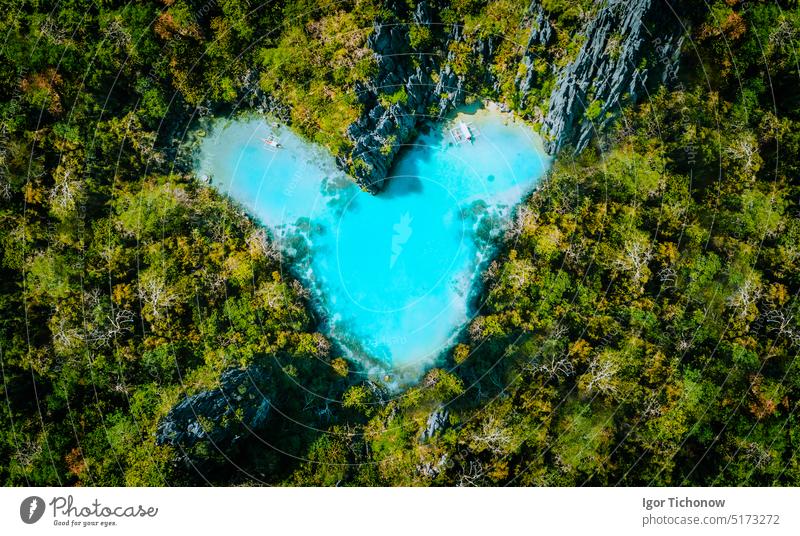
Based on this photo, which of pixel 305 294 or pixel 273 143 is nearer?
pixel 305 294

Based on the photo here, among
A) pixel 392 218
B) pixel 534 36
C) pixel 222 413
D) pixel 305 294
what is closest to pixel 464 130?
pixel 534 36

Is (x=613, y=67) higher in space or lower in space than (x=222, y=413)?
higher

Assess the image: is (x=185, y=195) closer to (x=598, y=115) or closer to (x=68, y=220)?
(x=68, y=220)

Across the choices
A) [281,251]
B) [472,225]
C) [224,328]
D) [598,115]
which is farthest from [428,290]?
[598,115]

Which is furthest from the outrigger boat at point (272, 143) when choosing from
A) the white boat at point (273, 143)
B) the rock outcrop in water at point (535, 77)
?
the rock outcrop in water at point (535, 77)

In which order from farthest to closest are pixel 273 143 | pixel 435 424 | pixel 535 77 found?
pixel 273 143
pixel 535 77
pixel 435 424

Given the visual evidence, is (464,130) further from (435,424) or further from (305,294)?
(435,424)

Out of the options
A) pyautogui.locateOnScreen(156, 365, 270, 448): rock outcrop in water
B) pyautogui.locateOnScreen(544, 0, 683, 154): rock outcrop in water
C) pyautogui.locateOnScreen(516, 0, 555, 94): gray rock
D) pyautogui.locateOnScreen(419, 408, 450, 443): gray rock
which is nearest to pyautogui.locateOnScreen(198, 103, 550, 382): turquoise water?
pyautogui.locateOnScreen(544, 0, 683, 154): rock outcrop in water

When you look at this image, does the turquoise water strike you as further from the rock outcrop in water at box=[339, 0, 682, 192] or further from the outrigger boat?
the rock outcrop in water at box=[339, 0, 682, 192]
